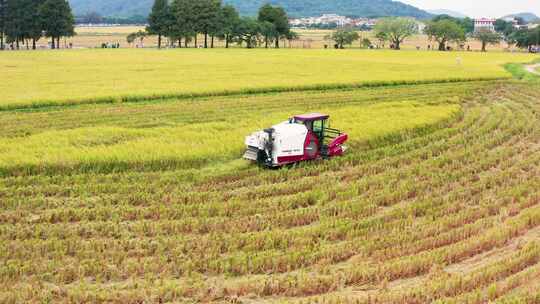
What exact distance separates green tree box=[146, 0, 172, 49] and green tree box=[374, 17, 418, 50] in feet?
152

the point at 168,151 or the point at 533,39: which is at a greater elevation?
the point at 533,39

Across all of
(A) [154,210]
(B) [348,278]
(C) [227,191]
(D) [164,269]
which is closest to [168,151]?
(C) [227,191]

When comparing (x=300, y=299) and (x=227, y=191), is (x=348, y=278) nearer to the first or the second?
(x=300, y=299)

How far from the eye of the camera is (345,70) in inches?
Answer: 2110

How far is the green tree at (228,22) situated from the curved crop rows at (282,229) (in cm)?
9027

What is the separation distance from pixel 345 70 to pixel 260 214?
42.6 m

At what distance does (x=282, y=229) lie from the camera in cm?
1166

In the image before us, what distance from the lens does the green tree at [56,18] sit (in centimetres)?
9394

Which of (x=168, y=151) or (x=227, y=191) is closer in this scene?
(x=227, y=191)

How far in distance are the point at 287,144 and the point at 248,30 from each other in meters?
96.0

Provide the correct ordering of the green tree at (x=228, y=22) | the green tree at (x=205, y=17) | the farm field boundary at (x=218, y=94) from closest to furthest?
the farm field boundary at (x=218, y=94)
the green tree at (x=205, y=17)
the green tree at (x=228, y=22)

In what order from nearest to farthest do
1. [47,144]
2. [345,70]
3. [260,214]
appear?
1. [260,214]
2. [47,144]
3. [345,70]

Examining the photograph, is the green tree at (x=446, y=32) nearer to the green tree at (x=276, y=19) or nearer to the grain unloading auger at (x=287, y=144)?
the green tree at (x=276, y=19)

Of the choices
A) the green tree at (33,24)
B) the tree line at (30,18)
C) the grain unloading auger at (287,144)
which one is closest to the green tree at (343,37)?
the tree line at (30,18)
